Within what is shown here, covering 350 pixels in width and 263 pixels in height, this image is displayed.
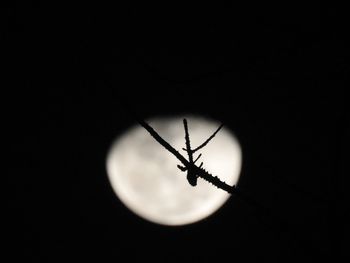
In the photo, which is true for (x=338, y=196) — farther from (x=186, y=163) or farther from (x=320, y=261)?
(x=186, y=163)

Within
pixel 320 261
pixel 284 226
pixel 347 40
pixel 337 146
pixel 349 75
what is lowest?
pixel 320 261

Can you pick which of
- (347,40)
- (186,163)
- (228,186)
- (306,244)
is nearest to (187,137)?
(186,163)

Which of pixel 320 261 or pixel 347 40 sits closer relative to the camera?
pixel 320 261

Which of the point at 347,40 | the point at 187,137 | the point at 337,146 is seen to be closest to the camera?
the point at 337,146

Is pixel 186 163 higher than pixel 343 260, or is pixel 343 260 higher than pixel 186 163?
pixel 186 163

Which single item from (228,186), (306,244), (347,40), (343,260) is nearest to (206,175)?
(228,186)

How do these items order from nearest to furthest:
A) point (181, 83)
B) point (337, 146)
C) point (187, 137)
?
point (337, 146), point (187, 137), point (181, 83)

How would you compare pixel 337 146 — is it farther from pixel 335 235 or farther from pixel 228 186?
pixel 228 186

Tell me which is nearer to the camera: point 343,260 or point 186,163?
point 343,260

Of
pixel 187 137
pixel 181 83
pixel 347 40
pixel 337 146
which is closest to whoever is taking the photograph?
pixel 337 146
